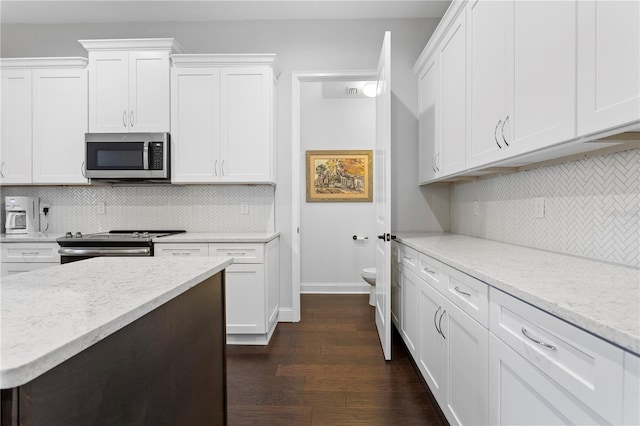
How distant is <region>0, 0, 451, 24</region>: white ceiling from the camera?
118 inches

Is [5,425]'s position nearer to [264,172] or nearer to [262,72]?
[264,172]

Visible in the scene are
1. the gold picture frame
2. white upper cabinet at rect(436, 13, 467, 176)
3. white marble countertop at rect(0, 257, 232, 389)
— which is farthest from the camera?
the gold picture frame

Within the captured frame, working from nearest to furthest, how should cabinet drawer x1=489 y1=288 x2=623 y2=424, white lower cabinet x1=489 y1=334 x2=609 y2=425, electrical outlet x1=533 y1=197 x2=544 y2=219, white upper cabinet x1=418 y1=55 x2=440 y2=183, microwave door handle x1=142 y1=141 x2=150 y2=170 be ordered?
cabinet drawer x1=489 y1=288 x2=623 y2=424 → white lower cabinet x1=489 y1=334 x2=609 y2=425 → electrical outlet x1=533 y1=197 x2=544 y2=219 → white upper cabinet x1=418 y1=55 x2=440 y2=183 → microwave door handle x1=142 y1=141 x2=150 y2=170

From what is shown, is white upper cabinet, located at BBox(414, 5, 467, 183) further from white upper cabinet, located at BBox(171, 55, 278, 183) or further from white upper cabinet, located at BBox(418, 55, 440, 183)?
white upper cabinet, located at BBox(171, 55, 278, 183)

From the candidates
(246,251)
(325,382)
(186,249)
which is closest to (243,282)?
(246,251)

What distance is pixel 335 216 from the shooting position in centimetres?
445

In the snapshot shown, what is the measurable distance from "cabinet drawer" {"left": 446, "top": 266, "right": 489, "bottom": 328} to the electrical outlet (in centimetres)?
67

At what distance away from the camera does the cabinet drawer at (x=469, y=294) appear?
1244mm

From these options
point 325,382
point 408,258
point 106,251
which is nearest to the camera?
point 325,382

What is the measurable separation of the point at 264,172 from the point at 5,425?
2579 millimetres

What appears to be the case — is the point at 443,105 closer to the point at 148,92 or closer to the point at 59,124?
the point at 148,92

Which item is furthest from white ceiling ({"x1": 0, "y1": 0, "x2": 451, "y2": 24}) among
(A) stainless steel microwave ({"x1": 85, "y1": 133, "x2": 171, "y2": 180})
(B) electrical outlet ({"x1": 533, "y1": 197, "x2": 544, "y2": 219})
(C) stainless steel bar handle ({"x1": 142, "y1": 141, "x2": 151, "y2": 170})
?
(B) electrical outlet ({"x1": 533, "y1": 197, "x2": 544, "y2": 219})

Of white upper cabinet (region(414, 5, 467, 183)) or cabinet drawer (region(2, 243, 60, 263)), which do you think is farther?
cabinet drawer (region(2, 243, 60, 263))

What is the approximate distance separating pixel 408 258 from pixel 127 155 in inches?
99.7
